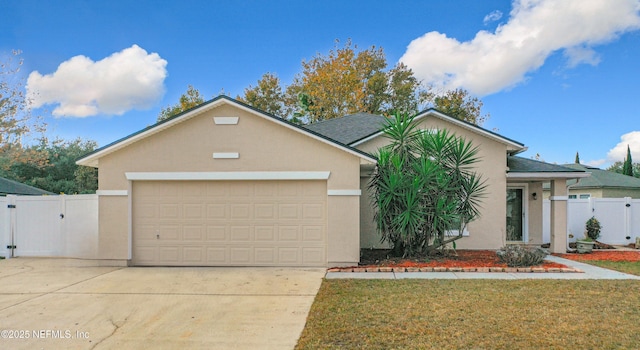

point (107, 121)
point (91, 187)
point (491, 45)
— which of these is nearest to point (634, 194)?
point (491, 45)

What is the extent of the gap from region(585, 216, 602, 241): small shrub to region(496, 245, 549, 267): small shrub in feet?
21.4

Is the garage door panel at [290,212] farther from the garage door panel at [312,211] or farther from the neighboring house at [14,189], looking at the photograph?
the neighboring house at [14,189]

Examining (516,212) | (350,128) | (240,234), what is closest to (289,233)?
(240,234)

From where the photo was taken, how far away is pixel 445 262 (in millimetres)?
10102

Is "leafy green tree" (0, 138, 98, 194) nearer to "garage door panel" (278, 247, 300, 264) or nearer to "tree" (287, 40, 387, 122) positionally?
"tree" (287, 40, 387, 122)

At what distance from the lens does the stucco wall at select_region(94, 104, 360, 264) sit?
9836 mm

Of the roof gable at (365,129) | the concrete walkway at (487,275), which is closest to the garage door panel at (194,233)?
the concrete walkway at (487,275)

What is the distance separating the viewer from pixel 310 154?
9891mm

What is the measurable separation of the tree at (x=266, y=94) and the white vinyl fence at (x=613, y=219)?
21.3 meters

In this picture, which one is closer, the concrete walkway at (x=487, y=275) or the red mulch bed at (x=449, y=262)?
the concrete walkway at (x=487, y=275)

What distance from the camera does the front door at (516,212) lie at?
14.2 meters

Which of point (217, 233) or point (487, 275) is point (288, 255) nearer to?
point (217, 233)

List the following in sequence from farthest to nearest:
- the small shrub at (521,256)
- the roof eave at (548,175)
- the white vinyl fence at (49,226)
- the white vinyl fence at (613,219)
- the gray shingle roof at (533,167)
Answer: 1. the white vinyl fence at (613,219)
2. the gray shingle roof at (533,167)
3. the roof eave at (548,175)
4. the white vinyl fence at (49,226)
5. the small shrub at (521,256)

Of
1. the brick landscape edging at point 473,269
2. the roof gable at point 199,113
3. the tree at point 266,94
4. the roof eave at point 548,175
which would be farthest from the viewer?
the tree at point 266,94
